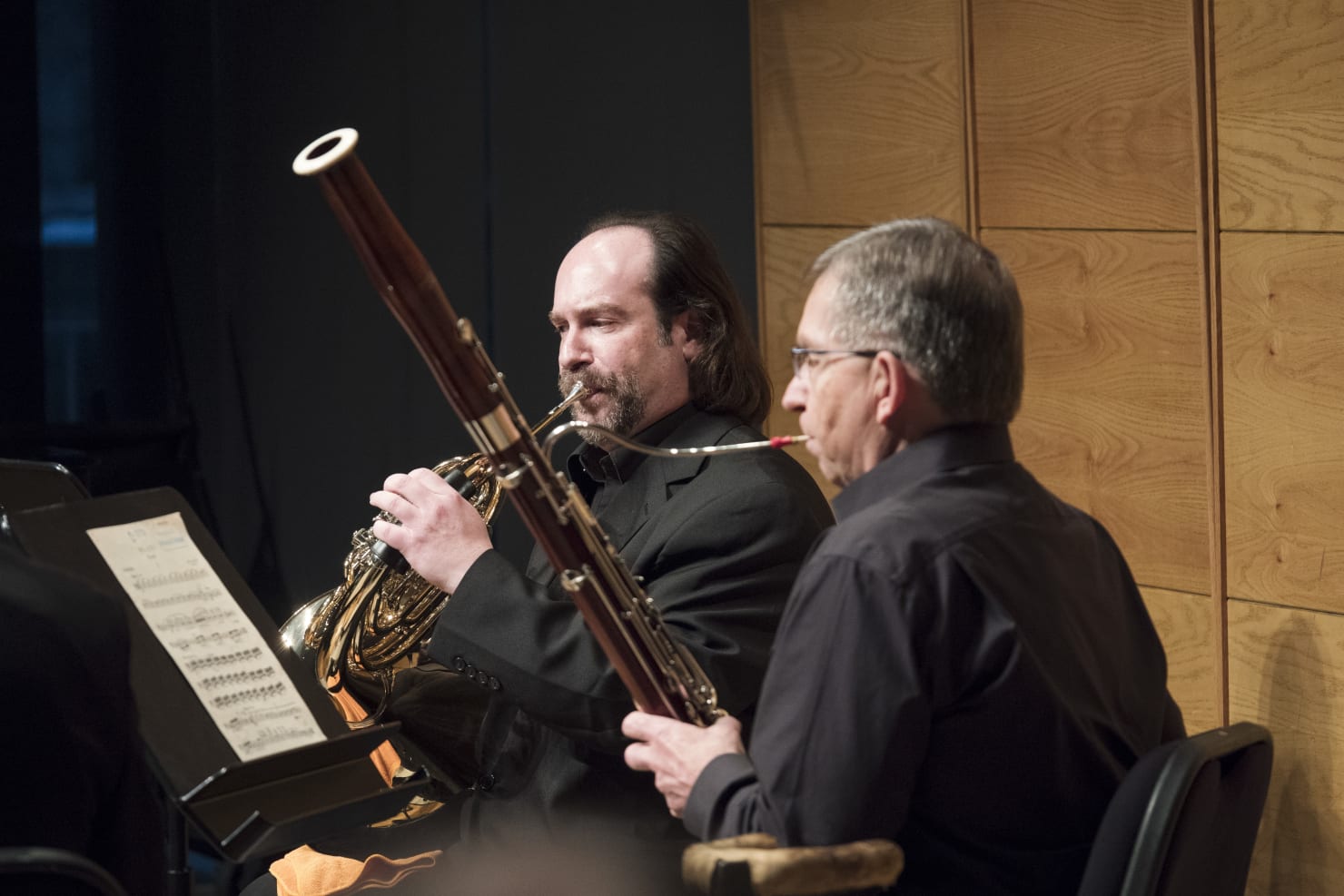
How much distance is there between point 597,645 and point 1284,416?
1.19m

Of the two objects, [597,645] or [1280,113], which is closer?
[597,645]

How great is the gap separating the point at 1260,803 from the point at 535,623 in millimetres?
800

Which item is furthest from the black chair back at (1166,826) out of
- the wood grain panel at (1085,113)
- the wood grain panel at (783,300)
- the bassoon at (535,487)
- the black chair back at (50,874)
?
the wood grain panel at (783,300)

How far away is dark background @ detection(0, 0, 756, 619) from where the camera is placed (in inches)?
125

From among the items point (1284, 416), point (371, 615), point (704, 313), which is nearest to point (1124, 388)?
point (1284, 416)

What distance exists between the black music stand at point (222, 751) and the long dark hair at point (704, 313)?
759 millimetres

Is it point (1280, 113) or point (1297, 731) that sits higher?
point (1280, 113)

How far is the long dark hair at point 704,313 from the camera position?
207 cm

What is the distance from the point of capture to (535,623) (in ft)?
5.67

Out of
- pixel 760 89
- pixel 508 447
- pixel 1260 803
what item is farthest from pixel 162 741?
pixel 760 89

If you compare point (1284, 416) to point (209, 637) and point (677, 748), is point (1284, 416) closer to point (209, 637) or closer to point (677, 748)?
point (677, 748)

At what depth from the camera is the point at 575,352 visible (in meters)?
2.05

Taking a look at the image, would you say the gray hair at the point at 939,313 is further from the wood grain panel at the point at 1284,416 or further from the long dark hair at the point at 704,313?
the wood grain panel at the point at 1284,416

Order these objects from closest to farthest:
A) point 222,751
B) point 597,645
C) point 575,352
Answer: point 222,751 → point 597,645 → point 575,352
